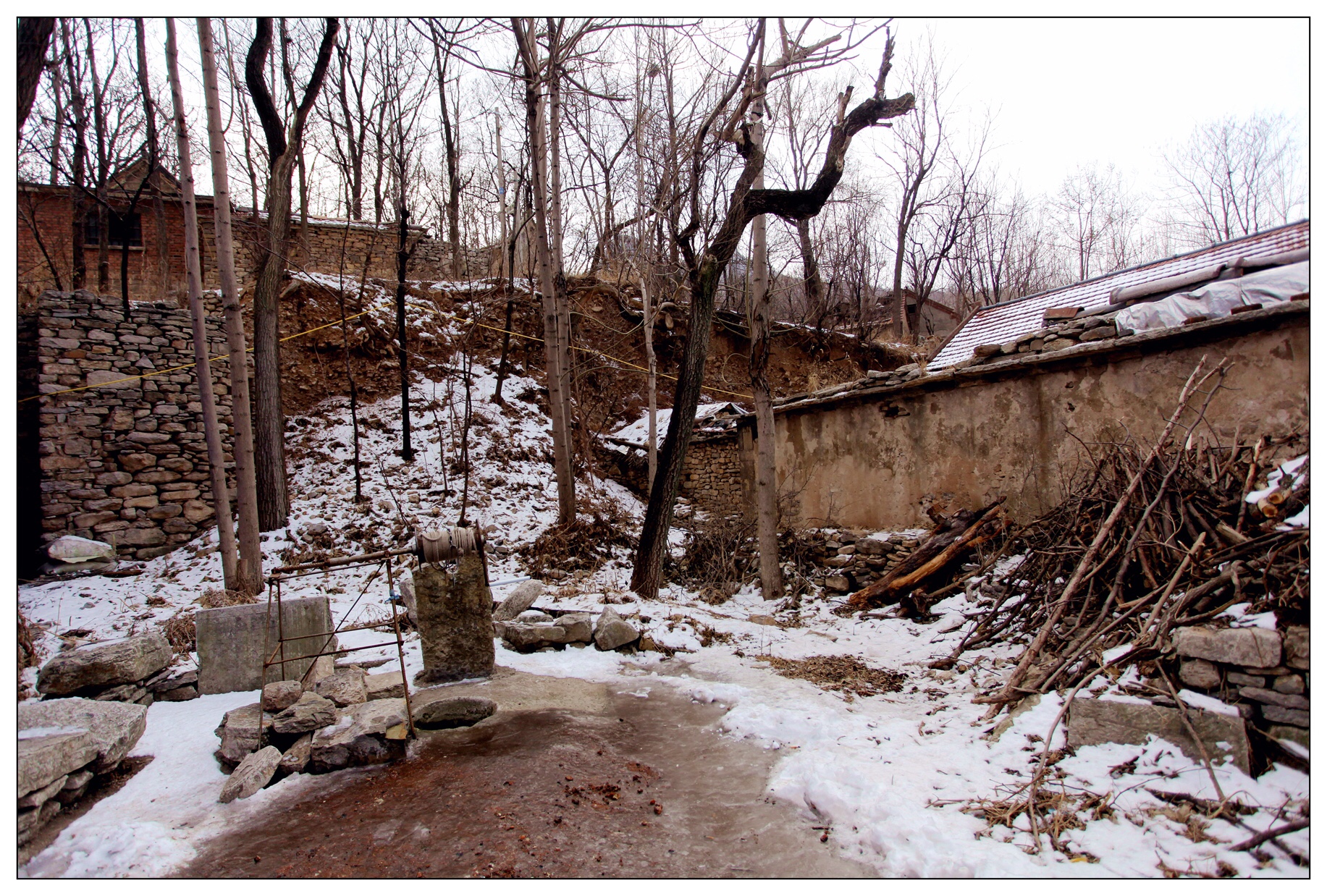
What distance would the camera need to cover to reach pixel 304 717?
13.2ft

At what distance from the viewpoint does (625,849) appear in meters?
2.97

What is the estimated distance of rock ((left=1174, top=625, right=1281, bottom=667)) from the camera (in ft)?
9.90

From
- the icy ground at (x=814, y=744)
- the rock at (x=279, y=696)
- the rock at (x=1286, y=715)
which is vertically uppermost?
the rock at (x=1286, y=715)

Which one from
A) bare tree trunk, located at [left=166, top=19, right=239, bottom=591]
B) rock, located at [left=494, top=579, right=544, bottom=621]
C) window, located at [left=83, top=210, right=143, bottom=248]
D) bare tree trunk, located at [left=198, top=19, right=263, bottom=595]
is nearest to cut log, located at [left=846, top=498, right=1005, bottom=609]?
rock, located at [left=494, top=579, right=544, bottom=621]

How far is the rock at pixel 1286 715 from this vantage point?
114 inches

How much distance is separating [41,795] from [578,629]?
12.9 feet

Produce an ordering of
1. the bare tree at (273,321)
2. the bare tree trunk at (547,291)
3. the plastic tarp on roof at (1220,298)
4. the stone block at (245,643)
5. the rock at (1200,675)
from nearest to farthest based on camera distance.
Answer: the rock at (1200,675) < the stone block at (245,643) < the plastic tarp on roof at (1220,298) < the bare tree trunk at (547,291) < the bare tree at (273,321)

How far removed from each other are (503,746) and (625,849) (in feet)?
4.33

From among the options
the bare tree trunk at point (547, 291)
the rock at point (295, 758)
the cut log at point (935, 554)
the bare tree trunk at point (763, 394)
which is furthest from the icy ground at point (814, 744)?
the bare tree trunk at point (547, 291)

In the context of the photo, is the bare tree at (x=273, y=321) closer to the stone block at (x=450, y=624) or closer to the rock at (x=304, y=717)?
the stone block at (x=450, y=624)

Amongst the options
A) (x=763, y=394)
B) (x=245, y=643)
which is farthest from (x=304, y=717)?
(x=763, y=394)

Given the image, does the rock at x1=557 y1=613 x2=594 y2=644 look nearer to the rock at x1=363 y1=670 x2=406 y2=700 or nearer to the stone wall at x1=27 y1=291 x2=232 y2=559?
the rock at x1=363 y1=670 x2=406 y2=700

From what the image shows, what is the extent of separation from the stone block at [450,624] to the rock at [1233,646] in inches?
182

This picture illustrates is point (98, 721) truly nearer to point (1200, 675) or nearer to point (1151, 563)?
point (1200, 675)
